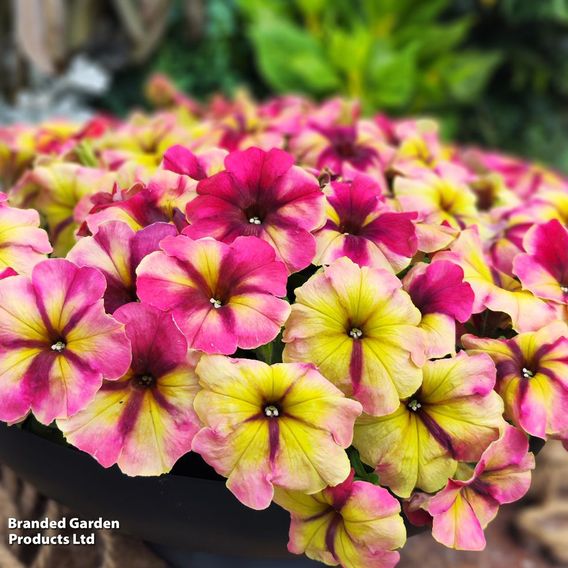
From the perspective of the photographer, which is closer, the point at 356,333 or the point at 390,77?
the point at 356,333

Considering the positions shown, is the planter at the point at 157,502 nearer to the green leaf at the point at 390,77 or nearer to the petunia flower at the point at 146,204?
the petunia flower at the point at 146,204

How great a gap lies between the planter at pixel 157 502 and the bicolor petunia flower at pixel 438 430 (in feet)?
0.25

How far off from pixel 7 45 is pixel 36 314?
1.33 meters

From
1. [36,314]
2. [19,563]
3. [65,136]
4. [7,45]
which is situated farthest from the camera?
[7,45]

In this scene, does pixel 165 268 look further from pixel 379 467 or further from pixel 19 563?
pixel 19 563

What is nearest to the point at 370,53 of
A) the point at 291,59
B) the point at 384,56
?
the point at 384,56

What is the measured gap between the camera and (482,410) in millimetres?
408

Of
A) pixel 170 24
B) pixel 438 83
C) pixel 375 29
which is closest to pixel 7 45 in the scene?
pixel 170 24

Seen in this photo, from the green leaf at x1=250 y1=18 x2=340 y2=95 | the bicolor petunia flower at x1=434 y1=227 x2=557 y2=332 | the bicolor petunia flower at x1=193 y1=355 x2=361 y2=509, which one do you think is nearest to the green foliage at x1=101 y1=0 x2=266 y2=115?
the green leaf at x1=250 y1=18 x2=340 y2=95

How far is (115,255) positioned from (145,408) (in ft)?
0.31

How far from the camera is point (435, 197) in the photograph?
562mm

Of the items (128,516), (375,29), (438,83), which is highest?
(128,516)

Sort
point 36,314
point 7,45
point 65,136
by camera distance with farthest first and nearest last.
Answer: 1. point 7,45
2. point 65,136
3. point 36,314

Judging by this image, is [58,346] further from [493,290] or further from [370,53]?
[370,53]
